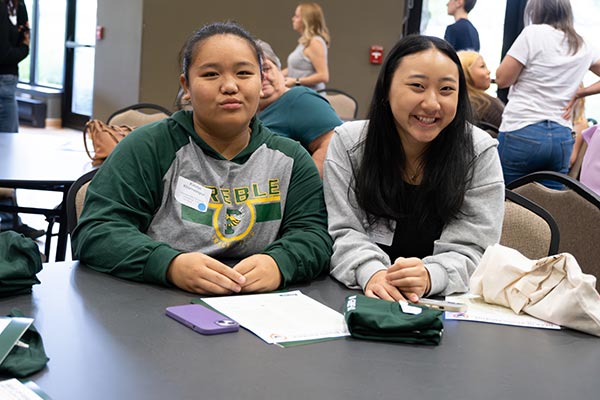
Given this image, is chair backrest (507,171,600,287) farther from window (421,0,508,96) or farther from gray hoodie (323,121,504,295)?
window (421,0,508,96)

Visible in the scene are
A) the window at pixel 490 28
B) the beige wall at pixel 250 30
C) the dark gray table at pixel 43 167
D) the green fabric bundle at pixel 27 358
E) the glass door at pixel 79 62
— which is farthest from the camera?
the glass door at pixel 79 62

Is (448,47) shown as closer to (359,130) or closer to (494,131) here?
(359,130)

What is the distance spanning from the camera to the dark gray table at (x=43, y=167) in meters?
2.76

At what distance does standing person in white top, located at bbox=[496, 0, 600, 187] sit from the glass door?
7.38 m

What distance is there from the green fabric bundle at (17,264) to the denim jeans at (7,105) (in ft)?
12.4

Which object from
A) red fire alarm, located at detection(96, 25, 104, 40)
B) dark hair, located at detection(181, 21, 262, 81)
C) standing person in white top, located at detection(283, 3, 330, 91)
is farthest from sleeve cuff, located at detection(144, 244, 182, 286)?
red fire alarm, located at detection(96, 25, 104, 40)

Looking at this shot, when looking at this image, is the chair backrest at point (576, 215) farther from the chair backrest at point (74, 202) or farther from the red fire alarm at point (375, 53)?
the red fire alarm at point (375, 53)

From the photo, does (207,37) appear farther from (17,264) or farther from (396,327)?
(396,327)

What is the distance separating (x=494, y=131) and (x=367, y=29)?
389 centimetres

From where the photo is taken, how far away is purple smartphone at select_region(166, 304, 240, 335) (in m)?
1.33

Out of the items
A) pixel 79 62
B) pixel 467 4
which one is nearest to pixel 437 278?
pixel 467 4

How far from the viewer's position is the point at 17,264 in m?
1.45

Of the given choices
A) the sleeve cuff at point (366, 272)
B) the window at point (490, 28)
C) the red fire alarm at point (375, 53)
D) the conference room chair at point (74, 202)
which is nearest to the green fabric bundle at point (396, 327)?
the sleeve cuff at point (366, 272)

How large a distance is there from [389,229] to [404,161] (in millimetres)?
183
